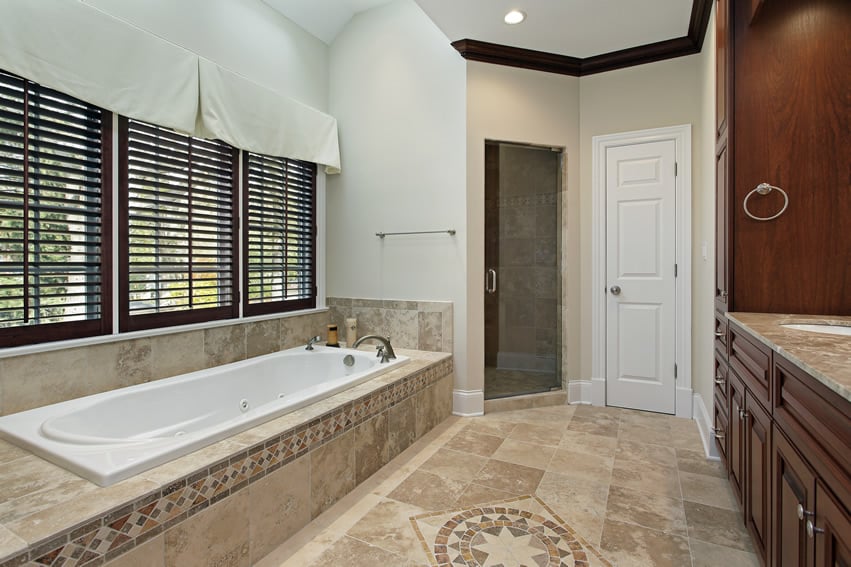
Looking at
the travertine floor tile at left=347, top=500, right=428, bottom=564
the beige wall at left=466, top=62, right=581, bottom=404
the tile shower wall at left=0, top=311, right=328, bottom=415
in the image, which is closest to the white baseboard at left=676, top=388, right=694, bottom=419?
the beige wall at left=466, top=62, right=581, bottom=404

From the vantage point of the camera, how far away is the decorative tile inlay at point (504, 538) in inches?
65.4

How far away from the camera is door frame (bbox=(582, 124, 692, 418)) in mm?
3172

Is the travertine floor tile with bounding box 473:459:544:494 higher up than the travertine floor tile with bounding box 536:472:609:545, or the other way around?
the travertine floor tile with bounding box 473:459:544:494

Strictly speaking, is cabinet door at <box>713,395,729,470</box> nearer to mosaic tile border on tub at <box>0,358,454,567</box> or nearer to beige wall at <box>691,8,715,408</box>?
beige wall at <box>691,8,715,408</box>

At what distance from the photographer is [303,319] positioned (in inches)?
135

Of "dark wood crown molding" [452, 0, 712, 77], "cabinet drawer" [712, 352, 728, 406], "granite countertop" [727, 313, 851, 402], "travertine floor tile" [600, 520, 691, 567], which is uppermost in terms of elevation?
"dark wood crown molding" [452, 0, 712, 77]

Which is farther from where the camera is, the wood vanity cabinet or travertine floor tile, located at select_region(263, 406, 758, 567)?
travertine floor tile, located at select_region(263, 406, 758, 567)

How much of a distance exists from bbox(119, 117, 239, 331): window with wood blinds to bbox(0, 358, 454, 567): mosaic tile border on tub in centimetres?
121

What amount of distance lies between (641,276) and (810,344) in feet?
7.17

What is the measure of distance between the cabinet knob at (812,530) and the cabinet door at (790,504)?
0.01 metres

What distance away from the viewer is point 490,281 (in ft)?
11.1

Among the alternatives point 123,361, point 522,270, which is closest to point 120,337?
point 123,361

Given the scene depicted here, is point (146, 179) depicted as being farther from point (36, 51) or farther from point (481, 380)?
point (481, 380)

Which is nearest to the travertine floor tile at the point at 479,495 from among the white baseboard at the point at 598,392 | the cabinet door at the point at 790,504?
the cabinet door at the point at 790,504
